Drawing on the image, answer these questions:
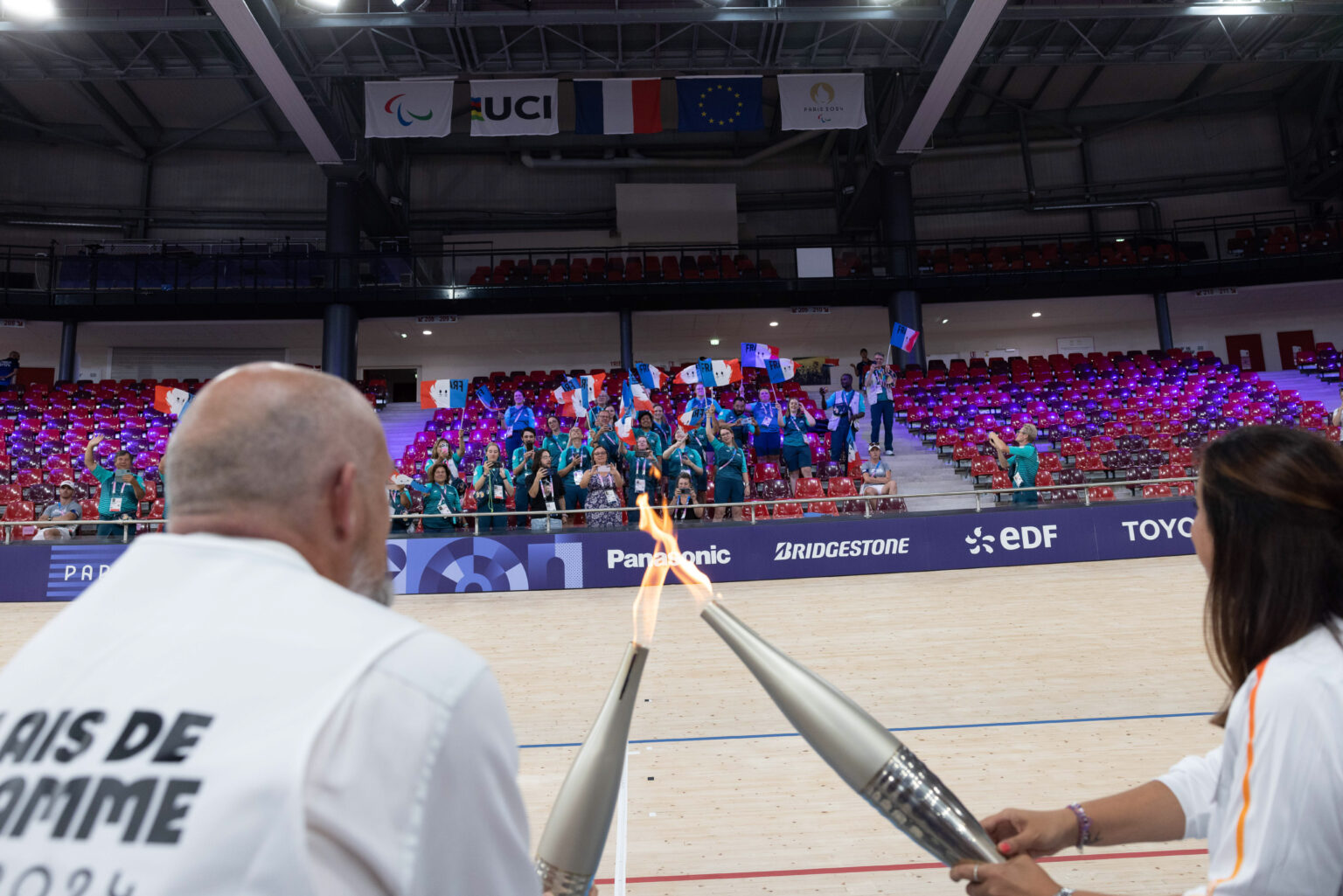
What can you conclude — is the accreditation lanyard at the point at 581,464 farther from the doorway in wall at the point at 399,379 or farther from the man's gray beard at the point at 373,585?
the doorway in wall at the point at 399,379

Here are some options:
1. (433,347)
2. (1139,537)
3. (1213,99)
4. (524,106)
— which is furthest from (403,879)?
(1213,99)

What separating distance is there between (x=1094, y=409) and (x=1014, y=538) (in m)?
8.61

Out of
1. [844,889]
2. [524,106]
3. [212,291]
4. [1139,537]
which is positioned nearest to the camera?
[844,889]

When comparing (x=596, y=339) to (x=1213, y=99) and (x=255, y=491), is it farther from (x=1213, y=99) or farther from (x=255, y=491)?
(x=255, y=491)

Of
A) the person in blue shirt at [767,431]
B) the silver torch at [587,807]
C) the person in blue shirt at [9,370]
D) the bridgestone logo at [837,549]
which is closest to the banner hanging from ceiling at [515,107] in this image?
the person in blue shirt at [767,431]

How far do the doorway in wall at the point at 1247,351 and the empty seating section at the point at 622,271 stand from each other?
13792 mm

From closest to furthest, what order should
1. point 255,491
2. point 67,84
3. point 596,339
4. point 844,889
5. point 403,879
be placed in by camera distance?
point 403,879 < point 255,491 < point 844,889 < point 67,84 < point 596,339

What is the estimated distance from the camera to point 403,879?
2.44 ft

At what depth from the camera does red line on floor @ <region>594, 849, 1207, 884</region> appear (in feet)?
10.2

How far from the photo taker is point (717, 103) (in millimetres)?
16016

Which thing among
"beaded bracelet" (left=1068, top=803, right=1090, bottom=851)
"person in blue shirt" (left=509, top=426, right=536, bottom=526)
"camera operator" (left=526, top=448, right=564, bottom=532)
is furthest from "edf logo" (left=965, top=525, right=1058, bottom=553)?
"beaded bracelet" (left=1068, top=803, right=1090, bottom=851)

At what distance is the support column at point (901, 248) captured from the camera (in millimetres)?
19438

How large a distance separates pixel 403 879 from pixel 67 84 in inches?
1023

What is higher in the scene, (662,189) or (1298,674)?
(662,189)
